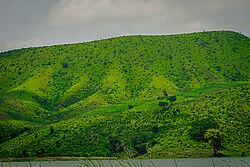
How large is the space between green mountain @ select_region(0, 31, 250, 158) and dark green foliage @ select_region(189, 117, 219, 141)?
0.26 meters

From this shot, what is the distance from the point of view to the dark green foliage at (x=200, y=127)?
330 ft

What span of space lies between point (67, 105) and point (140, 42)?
5124 centimetres

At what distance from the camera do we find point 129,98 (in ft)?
520

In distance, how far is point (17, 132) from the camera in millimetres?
124750

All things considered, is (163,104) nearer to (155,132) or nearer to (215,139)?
(155,132)

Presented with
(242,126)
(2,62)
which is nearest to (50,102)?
(2,62)

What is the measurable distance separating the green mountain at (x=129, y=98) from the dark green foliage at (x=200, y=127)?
0.26 meters

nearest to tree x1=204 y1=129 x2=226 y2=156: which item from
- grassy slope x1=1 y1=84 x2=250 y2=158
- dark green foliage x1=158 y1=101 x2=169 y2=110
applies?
grassy slope x1=1 y1=84 x2=250 y2=158

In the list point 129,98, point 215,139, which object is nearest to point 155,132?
point 215,139

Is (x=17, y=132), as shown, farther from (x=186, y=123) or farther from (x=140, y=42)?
(x=140, y=42)

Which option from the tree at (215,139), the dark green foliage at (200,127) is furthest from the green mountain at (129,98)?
the tree at (215,139)

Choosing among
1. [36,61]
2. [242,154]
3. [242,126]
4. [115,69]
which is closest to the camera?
[242,154]

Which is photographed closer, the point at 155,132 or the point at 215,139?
the point at 215,139

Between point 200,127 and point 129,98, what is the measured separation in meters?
58.2
